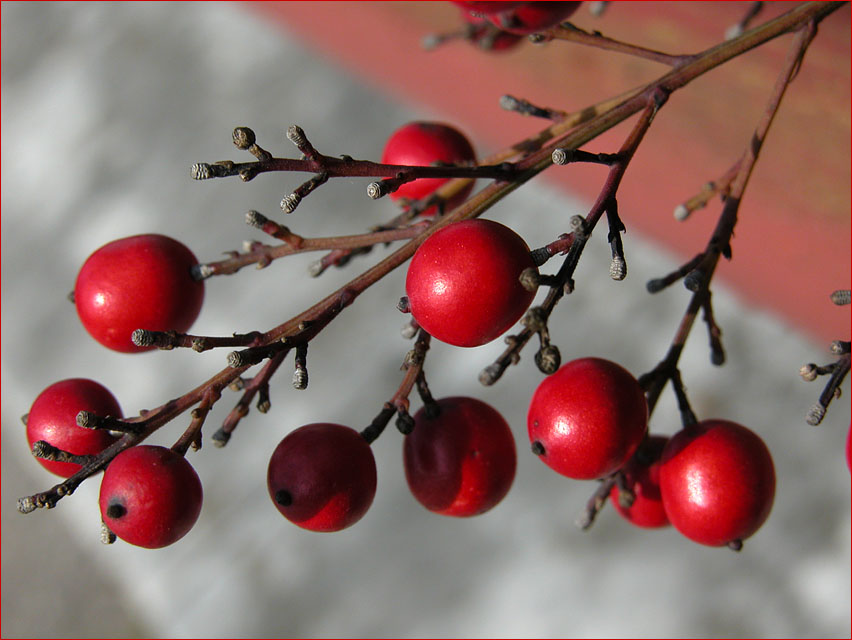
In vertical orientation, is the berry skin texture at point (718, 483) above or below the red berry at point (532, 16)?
below

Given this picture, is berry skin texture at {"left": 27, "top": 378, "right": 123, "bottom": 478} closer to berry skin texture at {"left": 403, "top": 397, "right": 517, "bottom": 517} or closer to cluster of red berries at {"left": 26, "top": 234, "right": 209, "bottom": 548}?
cluster of red berries at {"left": 26, "top": 234, "right": 209, "bottom": 548}

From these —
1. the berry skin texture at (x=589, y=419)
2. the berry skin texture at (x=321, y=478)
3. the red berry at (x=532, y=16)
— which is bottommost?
the berry skin texture at (x=321, y=478)

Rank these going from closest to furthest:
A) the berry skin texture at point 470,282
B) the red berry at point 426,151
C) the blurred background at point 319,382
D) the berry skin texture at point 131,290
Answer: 1. the berry skin texture at point 470,282
2. the berry skin texture at point 131,290
3. the red berry at point 426,151
4. the blurred background at point 319,382

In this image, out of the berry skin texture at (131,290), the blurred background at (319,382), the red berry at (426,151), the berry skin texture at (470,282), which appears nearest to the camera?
the berry skin texture at (470,282)

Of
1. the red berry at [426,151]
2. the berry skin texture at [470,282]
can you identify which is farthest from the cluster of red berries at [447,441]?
the red berry at [426,151]

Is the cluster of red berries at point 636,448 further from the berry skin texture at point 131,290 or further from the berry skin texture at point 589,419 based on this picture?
the berry skin texture at point 131,290

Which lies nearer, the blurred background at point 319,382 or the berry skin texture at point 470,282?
the berry skin texture at point 470,282

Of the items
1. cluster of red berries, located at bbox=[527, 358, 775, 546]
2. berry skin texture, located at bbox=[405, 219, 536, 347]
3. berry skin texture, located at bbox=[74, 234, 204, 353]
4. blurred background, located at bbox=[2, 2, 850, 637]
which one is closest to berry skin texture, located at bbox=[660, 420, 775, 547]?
cluster of red berries, located at bbox=[527, 358, 775, 546]
